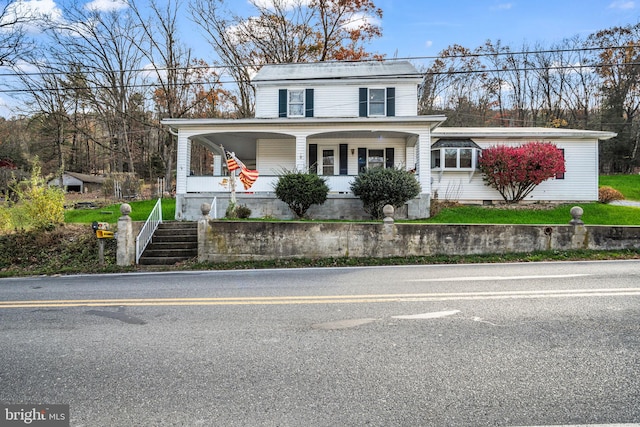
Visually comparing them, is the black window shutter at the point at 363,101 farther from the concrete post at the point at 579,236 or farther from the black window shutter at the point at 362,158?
the concrete post at the point at 579,236

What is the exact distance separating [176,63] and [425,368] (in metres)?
30.6

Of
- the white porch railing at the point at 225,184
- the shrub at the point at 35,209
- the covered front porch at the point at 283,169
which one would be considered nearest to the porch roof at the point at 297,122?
the covered front porch at the point at 283,169

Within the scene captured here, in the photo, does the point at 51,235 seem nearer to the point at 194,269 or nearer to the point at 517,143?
the point at 194,269

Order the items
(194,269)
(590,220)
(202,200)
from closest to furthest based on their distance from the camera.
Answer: (194,269)
(590,220)
(202,200)

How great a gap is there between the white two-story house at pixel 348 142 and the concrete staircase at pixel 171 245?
274 cm

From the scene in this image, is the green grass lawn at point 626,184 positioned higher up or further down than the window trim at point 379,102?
further down

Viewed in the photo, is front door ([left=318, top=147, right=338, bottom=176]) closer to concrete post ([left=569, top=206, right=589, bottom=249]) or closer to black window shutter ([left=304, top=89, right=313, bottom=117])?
black window shutter ([left=304, top=89, right=313, bottom=117])

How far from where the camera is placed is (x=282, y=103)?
19.5m

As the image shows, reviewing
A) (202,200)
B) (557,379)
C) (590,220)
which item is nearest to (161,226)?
(202,200)

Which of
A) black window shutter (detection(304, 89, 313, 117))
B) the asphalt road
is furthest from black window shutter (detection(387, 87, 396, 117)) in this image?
the asphalt road

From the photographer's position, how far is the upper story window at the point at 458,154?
1827cm

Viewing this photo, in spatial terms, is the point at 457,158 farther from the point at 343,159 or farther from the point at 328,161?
the point at 328,161

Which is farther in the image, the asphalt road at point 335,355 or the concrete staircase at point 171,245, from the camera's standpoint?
the concrete staircase at point 171,245

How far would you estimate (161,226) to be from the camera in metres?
13.3
